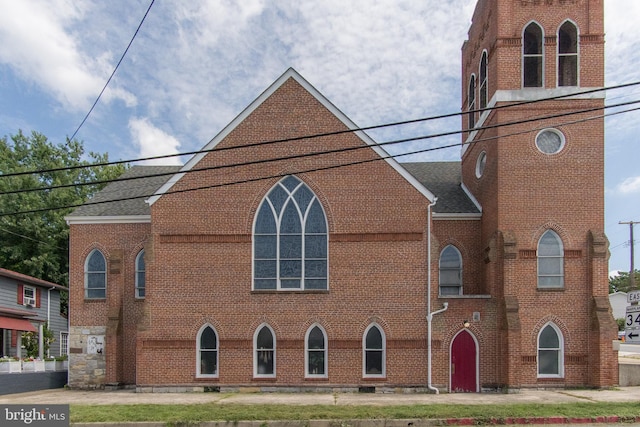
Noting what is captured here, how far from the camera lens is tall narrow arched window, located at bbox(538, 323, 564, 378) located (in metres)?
19.1

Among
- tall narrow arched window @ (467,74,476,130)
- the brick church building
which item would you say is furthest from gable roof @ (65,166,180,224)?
tall narrow arched window @ (467,74,476,130)

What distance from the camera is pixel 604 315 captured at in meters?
18.6

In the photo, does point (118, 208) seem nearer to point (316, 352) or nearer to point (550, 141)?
point (316, 352)

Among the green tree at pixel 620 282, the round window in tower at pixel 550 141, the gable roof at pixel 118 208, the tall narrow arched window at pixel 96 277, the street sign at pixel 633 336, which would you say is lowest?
the green tree at pixel 620 282

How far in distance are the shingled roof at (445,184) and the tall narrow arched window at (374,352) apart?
17.4 feet

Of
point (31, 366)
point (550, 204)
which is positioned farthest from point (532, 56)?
point (31, 366)

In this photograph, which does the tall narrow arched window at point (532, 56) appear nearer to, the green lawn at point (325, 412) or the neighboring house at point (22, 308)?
the green lawn at point (325, 412)

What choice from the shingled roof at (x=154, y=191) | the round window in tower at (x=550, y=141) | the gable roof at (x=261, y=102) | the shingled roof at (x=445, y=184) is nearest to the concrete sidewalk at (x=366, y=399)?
the shingled roof at (x=154, y=191)

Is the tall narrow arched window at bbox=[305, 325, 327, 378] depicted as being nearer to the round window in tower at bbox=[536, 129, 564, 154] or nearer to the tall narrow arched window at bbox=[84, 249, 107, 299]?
the tall narrow arched window at bbox=[84, 249, 107, 299]

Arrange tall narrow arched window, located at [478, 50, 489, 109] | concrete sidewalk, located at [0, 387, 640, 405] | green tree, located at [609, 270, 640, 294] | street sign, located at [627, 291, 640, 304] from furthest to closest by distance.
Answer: green tree, located at [609, 270, 640, 294] < tall narrow arched window, located at [478, 50, 489, 109] < concrete sidewalk, located at [0, 387, 640, 405] < street sign, located at [627, 291, 640, 304]

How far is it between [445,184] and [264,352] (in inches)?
414

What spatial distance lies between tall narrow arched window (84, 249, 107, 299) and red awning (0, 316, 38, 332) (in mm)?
7116

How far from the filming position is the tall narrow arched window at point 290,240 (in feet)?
63.6

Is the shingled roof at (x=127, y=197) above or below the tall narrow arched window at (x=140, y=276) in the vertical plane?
above
